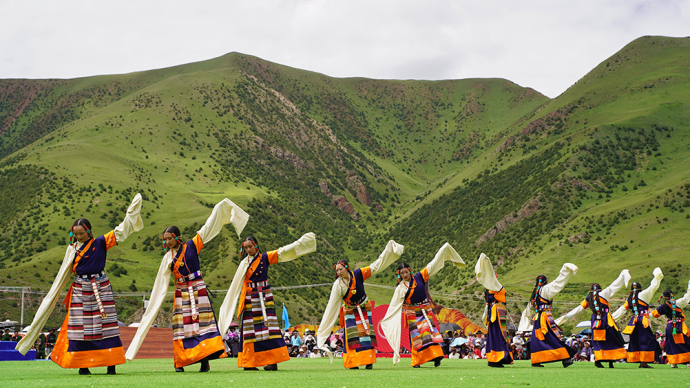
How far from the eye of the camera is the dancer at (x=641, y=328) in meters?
13.8

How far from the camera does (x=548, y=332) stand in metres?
12.4

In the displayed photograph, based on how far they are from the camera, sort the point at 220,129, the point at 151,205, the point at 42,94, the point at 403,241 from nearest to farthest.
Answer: the point at 151,205 → the point at 403,241 → the point at 220,129 → the point at 42,94

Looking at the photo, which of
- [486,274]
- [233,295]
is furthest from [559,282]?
[233,295]

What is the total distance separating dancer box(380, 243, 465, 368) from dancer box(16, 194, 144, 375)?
5.61m

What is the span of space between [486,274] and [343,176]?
277ft

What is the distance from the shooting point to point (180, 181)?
Result: 216 feet

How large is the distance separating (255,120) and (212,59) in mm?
44790

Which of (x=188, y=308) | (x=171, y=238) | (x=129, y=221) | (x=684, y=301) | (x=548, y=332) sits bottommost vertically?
(x=548, y=332)

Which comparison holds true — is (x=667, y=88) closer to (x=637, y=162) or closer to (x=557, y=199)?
(x=637, y=162)

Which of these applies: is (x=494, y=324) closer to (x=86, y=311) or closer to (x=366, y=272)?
(x=366, y=272)

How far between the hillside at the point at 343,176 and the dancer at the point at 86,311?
26434 mm

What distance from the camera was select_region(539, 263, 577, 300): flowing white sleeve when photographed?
12.2m

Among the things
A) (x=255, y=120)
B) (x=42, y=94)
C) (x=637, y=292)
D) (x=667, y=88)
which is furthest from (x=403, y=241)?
(x=42, y=94)

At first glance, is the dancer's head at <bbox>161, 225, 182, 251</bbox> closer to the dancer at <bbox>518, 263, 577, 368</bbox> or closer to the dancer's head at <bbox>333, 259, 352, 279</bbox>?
the dancer's head at <bbox>333, 259, 352, 279</bbox>
